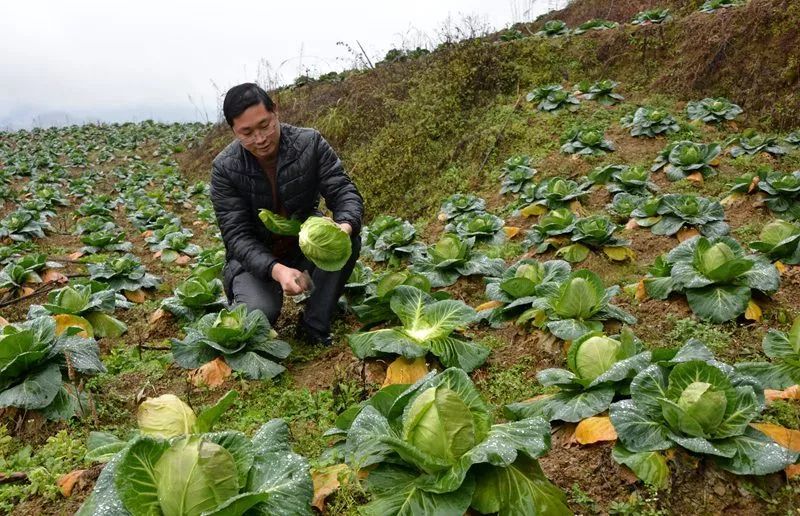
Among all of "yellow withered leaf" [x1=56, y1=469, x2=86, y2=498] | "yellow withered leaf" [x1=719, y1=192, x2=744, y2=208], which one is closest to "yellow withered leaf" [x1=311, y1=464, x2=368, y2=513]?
"yellow withered leaf" [x1=56, y1=469, x2=86, y2=498]

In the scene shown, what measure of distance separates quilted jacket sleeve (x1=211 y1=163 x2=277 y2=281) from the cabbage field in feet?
0.89

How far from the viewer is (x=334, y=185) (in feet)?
14.4

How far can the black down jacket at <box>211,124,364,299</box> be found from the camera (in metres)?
4.20

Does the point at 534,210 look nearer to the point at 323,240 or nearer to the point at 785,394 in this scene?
the point at 323,240

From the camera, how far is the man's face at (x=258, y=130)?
3793 mm

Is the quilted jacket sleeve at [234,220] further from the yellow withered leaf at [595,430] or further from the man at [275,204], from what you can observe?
the yellow withered leaf at [595,430]

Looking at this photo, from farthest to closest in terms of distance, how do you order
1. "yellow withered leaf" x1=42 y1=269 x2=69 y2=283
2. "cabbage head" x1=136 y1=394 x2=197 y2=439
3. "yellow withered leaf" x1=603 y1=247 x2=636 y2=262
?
"yellow withered leaf" x1=42 y1=269 x2=69 y2=283 < "yellow withered leaf" x1=603 y1=247 x2=636 y2=262 < "cabbage head" x1=136 y1=394 x2=197 y2=439

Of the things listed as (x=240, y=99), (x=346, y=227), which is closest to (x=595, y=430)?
(x=346, y=227)

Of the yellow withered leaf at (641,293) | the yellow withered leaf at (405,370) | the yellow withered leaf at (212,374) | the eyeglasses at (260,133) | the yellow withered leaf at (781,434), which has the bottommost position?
the yellow withered leaf at (641,293)

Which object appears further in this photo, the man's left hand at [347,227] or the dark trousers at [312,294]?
the dark trousers at [312,294]

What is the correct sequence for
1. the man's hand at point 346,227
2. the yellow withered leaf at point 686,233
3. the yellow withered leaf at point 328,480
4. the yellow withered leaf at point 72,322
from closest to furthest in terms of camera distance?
1. the yellow withered leaf at point 328,480
2. the man's hand at point 346,227
3. the yellow withered leaf at point 72,322
4. the yellow withered leaf at point 686,233

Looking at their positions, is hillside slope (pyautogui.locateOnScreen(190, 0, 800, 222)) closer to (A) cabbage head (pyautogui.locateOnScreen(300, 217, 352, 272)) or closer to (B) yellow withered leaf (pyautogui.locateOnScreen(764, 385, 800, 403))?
(A) cabbage head (pyautogui.locateOnScreen(300, 217, 352, 272))

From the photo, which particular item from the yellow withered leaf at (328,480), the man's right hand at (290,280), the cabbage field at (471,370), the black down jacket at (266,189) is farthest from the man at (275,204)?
the yellow withered leaf at (328,480)

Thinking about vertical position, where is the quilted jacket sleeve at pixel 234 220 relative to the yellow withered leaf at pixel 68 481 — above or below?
above
